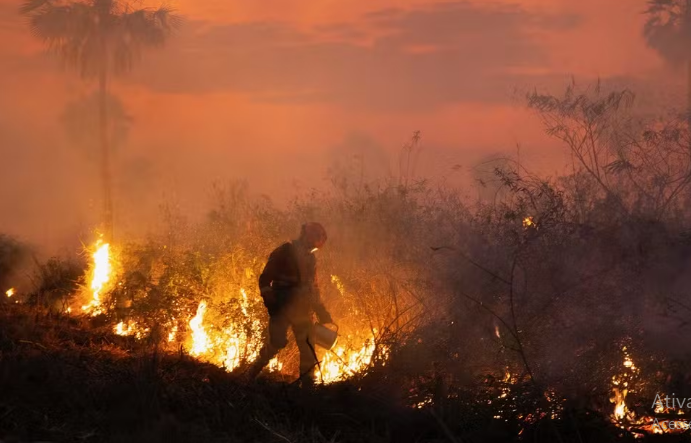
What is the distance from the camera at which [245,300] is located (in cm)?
934

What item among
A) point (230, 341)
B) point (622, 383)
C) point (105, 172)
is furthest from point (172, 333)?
point (105, 172)

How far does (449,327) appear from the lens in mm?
7469

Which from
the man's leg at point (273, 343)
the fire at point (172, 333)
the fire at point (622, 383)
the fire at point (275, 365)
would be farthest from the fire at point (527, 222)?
the fire at point (172, 333)

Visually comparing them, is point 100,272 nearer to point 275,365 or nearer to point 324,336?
point 275,365

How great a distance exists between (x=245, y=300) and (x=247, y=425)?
3462 mm

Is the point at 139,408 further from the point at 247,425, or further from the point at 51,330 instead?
the point at 51,330

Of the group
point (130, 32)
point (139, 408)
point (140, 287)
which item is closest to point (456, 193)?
point (140, 287)

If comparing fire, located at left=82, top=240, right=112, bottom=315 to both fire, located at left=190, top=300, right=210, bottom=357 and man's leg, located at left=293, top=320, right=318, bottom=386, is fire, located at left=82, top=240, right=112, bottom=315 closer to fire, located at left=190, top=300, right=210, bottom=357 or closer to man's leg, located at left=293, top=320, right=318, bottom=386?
fire, located at left=190, top=300, right=210, bottom=357

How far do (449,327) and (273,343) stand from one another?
1643 millimetres

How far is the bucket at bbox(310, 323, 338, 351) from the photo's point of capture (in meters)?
7.95

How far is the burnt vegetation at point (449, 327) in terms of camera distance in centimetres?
608

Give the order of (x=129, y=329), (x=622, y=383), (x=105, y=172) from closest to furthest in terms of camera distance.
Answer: (x=622, y=383)
(x=129, y=329)
(x=105, y=172)

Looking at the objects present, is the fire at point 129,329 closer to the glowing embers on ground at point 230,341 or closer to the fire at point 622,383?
the glowing embers on ground at point 230,341

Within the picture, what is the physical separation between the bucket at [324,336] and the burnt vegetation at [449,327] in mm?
460
